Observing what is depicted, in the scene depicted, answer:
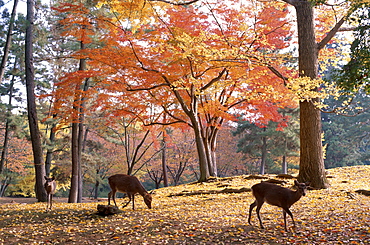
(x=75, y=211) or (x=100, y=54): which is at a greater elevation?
(x=100, y=54)

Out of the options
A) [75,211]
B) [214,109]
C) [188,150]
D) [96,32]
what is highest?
[96,32]

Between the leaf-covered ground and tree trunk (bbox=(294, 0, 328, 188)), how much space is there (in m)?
1.22

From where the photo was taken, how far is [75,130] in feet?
41.8

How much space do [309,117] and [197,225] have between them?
523 cm

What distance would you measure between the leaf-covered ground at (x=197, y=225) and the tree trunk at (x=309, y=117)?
4.00ft

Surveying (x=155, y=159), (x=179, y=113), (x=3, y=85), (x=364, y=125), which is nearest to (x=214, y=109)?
(x=179, y=113)

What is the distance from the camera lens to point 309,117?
364 inches

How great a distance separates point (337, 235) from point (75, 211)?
17.7ft

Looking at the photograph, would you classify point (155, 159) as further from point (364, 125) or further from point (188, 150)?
point (364, 125)

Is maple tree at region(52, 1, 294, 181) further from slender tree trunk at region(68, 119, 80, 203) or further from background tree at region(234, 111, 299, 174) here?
background tree at region(234, 111, 299, 174)

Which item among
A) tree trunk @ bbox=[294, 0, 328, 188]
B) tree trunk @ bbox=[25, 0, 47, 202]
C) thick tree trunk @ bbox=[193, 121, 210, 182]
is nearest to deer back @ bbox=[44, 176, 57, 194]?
tree trunk @ bbox=[25, 0, 47, 202]

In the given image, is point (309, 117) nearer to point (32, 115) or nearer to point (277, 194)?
point (277, 194)

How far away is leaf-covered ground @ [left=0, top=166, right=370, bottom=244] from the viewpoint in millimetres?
4941

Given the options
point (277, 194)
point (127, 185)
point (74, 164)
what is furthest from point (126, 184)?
point (74, 164)
